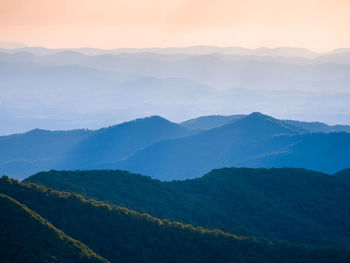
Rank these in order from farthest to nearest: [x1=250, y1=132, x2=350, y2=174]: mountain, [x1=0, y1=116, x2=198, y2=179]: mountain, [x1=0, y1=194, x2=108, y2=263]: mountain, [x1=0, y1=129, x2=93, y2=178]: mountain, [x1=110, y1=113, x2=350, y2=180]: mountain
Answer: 1. [x1=0, y1=129, x2=93, y2=178]: mountain
2. [x1=0, y1=116, x2=198, y2=179]: mountain
3. [x1=110, y1=113, x2=350, y2=180]: mountain
4. [x1=250, y1=132, x2=350, y2=174]: mountain
5. [x1=0, y1=194, x2=108, y2=263]: mountain

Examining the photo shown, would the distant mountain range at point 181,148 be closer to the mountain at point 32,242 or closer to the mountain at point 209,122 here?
the mountain at point 209,122

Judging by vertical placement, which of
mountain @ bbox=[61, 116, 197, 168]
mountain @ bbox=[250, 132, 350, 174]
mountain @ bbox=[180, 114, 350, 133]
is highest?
mountain @ bbox=[180, 114, 350, 133]

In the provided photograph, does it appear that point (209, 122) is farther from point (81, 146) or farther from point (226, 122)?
point (81, 146)

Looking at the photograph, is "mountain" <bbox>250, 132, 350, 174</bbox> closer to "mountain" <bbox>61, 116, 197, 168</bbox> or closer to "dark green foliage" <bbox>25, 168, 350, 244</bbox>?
"mountain" <bbox>61, 116, 197, 168</bbox>

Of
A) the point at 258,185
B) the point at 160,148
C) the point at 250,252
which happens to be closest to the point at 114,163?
the point at 160,148

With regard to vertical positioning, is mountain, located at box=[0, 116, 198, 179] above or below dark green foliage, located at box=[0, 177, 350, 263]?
above

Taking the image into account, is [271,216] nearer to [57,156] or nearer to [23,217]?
[23,217]

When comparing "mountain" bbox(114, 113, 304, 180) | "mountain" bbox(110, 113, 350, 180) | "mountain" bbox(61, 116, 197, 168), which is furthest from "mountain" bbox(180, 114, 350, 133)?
"mountain" bbox(114, 113, 304, 180)
